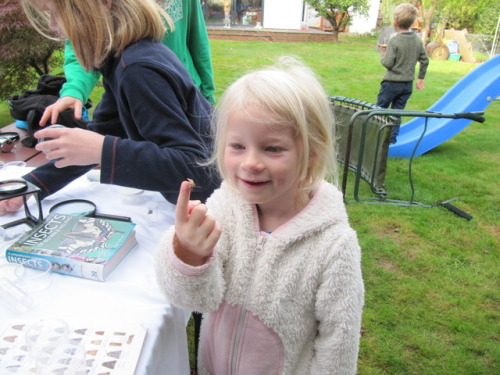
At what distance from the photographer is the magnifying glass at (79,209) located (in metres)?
1.55

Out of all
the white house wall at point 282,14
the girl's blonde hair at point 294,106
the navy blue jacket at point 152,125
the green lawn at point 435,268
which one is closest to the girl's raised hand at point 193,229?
the girl's blonde hair at point 294,106

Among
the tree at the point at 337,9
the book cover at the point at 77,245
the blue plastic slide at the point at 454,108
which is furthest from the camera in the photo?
the tree at the point at 337,9

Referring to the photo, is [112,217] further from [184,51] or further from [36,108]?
[36,108]

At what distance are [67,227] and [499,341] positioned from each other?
8.48 feet

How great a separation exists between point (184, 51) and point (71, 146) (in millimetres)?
1417

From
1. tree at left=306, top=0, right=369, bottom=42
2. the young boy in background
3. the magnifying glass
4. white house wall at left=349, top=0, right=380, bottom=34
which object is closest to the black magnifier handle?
the magnifying glass

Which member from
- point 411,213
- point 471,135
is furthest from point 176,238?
point 471,135

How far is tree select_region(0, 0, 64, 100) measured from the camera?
17.9 ft

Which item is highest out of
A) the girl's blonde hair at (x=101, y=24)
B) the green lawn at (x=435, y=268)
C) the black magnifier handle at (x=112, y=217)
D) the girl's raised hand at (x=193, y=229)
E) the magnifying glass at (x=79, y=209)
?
the girl's blonde hair at (x=101, y=24)

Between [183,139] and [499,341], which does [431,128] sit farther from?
[183,139]

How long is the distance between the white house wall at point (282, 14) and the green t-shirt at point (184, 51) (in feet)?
60.1

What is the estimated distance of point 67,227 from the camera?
1393 millimetres

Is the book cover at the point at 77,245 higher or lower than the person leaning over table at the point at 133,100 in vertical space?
lower

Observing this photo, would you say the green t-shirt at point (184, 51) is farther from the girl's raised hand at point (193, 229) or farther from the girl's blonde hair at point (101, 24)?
the girl's raised hand at point (193, 229)
